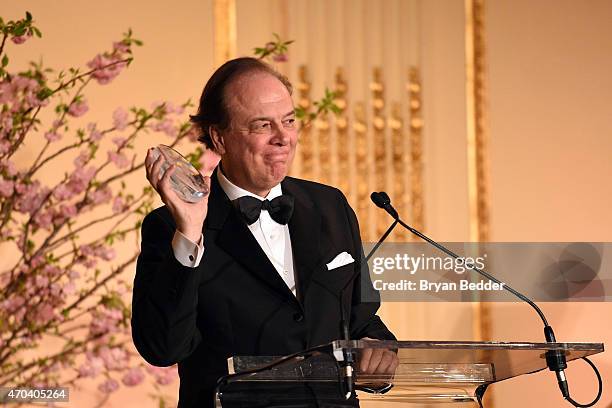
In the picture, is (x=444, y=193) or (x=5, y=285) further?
(x=444, y=193)

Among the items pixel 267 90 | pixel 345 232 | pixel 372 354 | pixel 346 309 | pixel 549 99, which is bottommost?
pixel 372 354

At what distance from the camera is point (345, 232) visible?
2221 mm

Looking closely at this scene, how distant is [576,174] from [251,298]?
9.47 feet

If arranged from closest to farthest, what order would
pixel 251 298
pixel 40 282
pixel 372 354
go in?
pixel 372 354, pixel 251 298, pixel 40 282

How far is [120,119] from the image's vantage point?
3730mm

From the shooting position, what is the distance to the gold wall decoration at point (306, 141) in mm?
4211

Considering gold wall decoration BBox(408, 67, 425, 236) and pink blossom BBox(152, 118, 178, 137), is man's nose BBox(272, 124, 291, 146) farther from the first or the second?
gold wall decoration BBox(408, 67, 425, 236)

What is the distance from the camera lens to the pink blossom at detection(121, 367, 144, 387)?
369 cm

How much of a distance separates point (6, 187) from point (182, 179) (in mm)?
1824

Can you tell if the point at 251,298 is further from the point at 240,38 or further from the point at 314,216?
the point at 240,38

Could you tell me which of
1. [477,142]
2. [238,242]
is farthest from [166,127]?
[238,242]

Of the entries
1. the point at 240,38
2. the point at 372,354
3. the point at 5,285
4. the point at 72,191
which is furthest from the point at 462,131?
the point at 372,354

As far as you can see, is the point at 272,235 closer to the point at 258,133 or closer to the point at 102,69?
the point at 258,133

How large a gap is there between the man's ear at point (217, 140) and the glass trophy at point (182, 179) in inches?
15.1
